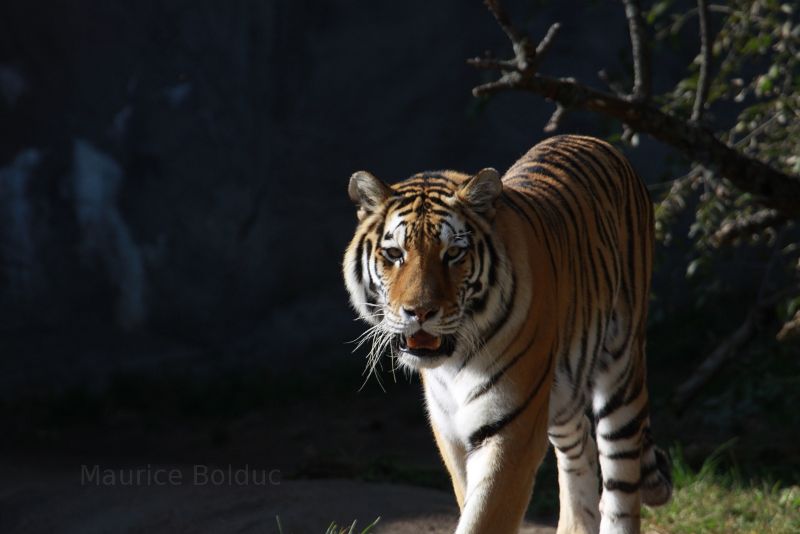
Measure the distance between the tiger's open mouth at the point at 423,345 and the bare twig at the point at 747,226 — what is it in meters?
2.34

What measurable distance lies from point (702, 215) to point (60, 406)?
444 centimetres

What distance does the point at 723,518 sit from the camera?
4762 mm

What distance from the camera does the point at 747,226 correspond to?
5219mm

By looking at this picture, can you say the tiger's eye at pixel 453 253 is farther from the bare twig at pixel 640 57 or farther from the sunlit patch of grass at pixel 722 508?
the sunlit patch of grass at pixel 722 508

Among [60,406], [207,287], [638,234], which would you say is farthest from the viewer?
[207,287]

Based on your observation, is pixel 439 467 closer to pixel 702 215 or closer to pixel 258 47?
pixel 702 215

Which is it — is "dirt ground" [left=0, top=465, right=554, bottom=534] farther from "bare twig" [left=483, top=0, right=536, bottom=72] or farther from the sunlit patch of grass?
"bare twig" [left=483, top=0, right=536, bottom=72]

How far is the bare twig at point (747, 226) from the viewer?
5.16 metres

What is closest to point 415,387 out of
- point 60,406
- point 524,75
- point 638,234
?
point 60,406

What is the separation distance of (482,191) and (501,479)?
0.84 meters

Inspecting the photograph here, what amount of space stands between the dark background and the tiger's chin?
176 inches

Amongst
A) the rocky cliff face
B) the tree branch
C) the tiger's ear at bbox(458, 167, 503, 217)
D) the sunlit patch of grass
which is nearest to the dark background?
the rocky cliff face

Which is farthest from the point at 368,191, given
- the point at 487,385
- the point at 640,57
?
the point at 640,57

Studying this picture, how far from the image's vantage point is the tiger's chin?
10.6ft
